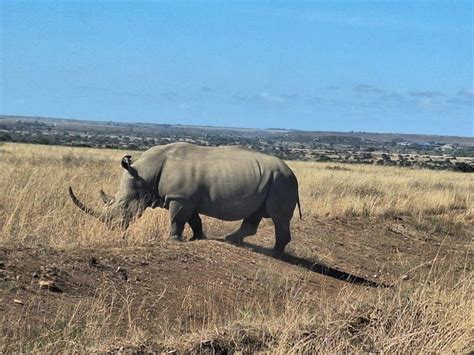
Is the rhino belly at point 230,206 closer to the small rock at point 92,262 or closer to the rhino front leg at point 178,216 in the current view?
the rhino front leg at point 178,216

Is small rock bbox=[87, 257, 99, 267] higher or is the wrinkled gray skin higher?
the wrinkled gray skin

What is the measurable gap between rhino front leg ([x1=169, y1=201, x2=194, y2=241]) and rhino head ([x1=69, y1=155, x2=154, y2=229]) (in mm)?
465

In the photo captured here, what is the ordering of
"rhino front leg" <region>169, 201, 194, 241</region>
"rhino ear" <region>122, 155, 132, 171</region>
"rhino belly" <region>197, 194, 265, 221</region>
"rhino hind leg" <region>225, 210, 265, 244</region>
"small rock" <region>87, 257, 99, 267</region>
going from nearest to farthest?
"small rock" <region>87, 257, 99, 267</region> < "rhino front leg" <region>169, 201, 194, 241</region> < "rhino ear" <region>122, 155, 132, 171</region> < "rhino belly" <region>197, 194, 265, 221</region> < "rhino hind leg" <region>225, 210, 265, 244</region>

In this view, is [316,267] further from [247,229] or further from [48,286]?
[48,286]

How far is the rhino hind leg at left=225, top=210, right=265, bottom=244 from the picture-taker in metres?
11.4

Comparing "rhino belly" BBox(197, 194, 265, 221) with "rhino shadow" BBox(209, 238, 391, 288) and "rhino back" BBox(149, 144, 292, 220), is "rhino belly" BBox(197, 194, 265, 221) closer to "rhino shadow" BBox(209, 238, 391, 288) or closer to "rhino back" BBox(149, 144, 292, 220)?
"rhino back" BBox(149, 144, 292, 220)

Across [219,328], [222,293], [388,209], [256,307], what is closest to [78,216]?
[222,293]

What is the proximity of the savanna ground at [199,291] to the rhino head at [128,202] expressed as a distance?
0.54 feet

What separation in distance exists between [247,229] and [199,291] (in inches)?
137

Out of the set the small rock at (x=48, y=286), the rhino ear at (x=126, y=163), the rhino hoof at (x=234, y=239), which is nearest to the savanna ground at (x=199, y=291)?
the small rock at (x=48, y=286)

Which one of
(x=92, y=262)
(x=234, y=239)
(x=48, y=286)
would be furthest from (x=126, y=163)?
(x=48, y=286)

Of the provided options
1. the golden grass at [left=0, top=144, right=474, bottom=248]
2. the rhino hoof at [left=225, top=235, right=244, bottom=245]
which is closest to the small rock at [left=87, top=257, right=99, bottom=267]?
the golden grass at [left=0, top=144, right=474, bottom=248]

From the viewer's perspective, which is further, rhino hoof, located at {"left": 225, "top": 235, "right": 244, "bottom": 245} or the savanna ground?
rhino hoof, located at {"left": 225, "top": 235, "right": 244, "bottom": 245}

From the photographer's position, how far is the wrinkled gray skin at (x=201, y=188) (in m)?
10.8
